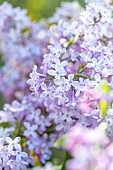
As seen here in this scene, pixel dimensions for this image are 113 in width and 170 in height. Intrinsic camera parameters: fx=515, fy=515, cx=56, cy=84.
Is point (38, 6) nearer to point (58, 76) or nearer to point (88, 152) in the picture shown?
point (58, 76)

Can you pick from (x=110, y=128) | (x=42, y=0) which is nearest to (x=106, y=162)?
(x=110, y=128)

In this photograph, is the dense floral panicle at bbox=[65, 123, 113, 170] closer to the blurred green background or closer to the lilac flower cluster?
the lilac flower cluster

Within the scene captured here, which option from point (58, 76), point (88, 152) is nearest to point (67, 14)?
point (58, 76)

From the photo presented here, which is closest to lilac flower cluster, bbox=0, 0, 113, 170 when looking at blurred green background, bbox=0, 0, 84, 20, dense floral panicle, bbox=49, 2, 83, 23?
dense floral panicle, bbox=49, 2, 83, 23

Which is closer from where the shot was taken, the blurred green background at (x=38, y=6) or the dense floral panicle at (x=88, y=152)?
the dense floral panicle at (x=88, y=152)

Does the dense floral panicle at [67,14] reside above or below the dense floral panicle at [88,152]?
above

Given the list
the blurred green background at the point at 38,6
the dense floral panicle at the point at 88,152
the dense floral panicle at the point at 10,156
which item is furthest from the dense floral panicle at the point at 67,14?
the dense floral panicle at the point at 88,152

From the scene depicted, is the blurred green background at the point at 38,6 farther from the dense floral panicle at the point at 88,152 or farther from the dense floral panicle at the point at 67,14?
the dense floral panicle at the point at 88,152
